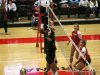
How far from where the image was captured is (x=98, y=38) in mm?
9188

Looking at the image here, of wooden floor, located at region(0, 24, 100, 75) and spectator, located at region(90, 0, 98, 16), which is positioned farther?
spectator, located at region(90, 0, 98, 16)

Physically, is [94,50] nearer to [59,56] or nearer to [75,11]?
[59,56]

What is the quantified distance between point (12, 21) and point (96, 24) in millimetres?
5924

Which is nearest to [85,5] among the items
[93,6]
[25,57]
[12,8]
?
[93,6]

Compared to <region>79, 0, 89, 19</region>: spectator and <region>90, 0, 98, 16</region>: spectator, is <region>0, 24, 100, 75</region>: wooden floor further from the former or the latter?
<region>90, 0, 98, 16</region>: spectator

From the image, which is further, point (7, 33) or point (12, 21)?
point (12, 21)

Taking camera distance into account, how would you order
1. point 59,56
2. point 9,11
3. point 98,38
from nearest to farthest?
point 59,56 → point 98,38 → point 9,11

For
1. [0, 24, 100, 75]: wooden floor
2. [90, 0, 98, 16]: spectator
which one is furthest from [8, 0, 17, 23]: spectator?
[90, 0, 98, 16]: spectator

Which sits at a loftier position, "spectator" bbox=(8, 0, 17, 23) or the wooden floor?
"spectator" bbox=(8, 0, 17, 23)

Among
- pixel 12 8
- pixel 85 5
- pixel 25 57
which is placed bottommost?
pixel 25 57

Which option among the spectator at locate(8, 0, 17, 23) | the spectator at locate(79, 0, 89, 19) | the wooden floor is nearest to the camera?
the wooden floor

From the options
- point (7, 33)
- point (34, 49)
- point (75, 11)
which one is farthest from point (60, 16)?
point (34, 49)

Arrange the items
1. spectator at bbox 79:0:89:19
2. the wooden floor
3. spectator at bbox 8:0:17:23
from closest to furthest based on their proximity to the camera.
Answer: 1. the wooden floor
2. spectator at bbox 8:0:17:23
3. spectator at bbox 79:0:89:19

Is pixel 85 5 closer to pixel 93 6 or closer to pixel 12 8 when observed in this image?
pixel 93 6
